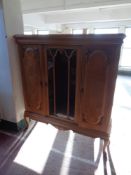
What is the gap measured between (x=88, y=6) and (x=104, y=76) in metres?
1.79

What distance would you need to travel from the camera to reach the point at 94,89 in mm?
1474

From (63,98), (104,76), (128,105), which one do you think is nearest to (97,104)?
(104,76)

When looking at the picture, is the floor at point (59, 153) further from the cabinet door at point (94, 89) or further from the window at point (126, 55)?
the window at point (126, 55)

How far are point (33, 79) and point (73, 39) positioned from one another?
2.36 feet

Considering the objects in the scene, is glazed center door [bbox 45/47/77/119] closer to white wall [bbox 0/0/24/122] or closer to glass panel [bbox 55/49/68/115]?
glass panel [bbox 55/49/68/115]

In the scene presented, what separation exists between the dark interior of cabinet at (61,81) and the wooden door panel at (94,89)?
0.17 meters

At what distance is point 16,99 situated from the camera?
1979 millimetres

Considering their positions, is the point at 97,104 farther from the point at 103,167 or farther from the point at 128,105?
the point at 128,105

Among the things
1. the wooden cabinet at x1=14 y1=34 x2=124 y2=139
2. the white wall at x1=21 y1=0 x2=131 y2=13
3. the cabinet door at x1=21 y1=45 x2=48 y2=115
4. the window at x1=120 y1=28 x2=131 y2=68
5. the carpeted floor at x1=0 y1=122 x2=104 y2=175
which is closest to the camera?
the wooden cabinet at x1=14 y1=34 x2=124 y2=139

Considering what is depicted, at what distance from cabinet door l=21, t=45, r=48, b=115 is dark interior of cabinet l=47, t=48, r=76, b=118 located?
0.10 m

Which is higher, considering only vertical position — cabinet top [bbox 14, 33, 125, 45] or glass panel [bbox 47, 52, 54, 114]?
cabinet top [bbox 14, 33, 125, 45]

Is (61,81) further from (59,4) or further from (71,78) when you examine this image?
(59,4)

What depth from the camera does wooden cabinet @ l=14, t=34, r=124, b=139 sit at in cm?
135

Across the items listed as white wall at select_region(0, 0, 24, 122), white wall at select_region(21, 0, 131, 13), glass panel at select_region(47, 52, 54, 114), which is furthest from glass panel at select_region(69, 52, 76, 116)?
white wall at select_region(21, 0, 131, 13)
